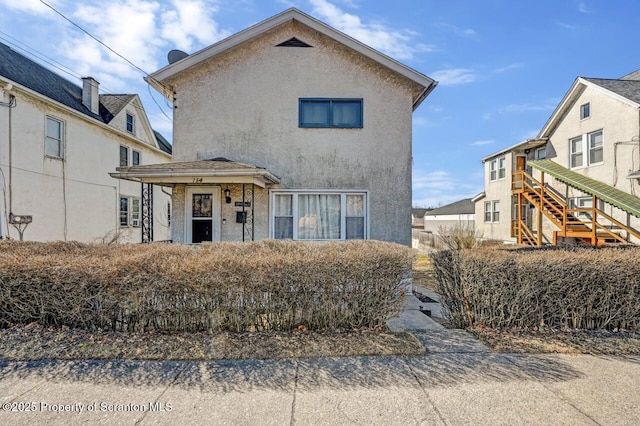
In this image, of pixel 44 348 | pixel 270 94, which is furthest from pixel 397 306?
pixel 270 94

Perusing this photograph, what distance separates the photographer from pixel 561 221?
17.0m

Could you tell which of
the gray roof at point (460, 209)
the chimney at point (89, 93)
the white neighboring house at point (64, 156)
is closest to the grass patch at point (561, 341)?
the white neighboring house at point (64, 156)

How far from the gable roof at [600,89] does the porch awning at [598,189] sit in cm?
350

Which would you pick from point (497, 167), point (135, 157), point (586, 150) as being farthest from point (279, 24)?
point (497, 167)

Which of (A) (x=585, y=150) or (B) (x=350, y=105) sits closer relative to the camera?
(B) (x=350, y=105)

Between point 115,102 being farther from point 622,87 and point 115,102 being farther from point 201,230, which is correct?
point 622,87

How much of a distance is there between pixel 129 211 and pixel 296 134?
1396 centimetres

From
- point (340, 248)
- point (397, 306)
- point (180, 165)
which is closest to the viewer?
point (397, 306)

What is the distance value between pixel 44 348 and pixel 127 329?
90 centimetres

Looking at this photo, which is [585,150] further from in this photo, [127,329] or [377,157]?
[127,329]

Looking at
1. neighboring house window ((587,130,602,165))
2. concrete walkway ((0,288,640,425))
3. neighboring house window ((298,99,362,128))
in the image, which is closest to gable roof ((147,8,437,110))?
neighboring house window ((298,99,362,128))

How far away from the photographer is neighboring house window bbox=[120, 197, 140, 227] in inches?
721

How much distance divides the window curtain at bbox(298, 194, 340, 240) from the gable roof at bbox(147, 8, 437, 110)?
13.2 ft

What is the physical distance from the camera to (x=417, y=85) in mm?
9445
